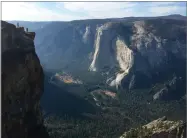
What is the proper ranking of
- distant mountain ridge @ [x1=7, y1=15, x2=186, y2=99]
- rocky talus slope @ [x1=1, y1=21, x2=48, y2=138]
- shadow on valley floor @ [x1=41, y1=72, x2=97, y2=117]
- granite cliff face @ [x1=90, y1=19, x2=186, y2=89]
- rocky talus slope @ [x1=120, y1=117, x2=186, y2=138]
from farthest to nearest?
1. distant mountain ridge @ [x1=7, y1=15, x2=186, y2=99]
2. granite cliff face @ [x1=90, y1=19, x2=186, y2=89]
3. shadow on valley floor @ [x1=41, y1=72, x2=97, y2=117]
4. rocky talus slope @ [x1=1, y1=21, x2=48, y2=138]
5. rocky talus slope @ [x1=120, y1=117, x2=186, y2=138]

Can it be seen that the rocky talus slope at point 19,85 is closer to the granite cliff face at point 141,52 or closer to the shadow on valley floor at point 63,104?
the shadow on valley floor at point 63,104

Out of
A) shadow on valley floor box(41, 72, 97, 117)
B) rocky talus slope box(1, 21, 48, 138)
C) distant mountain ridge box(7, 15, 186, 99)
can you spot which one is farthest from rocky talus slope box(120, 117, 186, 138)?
distant mountain ridge box(7, 15, 186, 99)

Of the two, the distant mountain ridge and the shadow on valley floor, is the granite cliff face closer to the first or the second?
the distant mountain ridge

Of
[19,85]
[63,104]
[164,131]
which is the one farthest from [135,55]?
[164,131]

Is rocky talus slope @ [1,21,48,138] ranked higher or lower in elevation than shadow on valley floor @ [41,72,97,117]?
higher

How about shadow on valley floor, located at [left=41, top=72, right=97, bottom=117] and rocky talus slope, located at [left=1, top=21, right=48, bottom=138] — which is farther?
shadow on valley floor, located at [left=41, top=72, right=97, bottom=117]

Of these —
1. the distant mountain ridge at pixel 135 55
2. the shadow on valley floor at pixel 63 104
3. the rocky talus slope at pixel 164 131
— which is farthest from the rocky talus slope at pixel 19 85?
the distant mountain ridge at pixel 135 55

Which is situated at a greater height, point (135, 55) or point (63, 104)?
point (135, 55)

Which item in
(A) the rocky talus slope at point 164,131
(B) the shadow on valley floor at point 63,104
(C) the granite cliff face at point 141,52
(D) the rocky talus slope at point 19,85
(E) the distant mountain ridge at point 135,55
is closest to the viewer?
(A) the rocky talus slope at point 164,131

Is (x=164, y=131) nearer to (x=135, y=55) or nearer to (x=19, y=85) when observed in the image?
(x=19, y=85)
